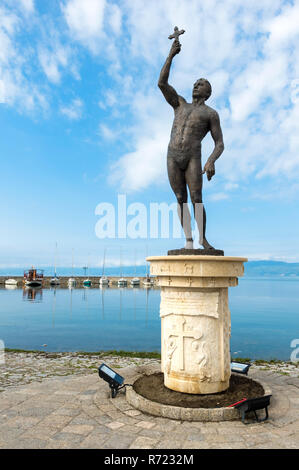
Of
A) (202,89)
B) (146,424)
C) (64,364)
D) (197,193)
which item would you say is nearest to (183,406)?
(146,424)

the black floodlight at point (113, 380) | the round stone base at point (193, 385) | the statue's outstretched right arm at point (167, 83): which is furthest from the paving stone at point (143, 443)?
the statue's outstretched right arm at point (167, 83)

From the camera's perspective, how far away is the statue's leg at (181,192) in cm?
618

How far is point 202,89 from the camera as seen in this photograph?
6.15 m

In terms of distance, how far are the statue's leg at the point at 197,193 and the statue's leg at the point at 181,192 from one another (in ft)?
0.60

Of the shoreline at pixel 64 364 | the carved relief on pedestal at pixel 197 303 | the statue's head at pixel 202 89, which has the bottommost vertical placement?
the shoreline at pixel 64 364

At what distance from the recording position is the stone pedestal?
5281 millimetres

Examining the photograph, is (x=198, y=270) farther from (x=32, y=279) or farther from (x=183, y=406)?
(x=32, y=279)

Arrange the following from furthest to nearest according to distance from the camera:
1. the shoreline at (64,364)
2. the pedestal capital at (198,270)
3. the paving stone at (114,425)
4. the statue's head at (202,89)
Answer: the shoreline at (64,364) < the statue's head at (202,89) < the pedestal capital at (198,270) < the paving stone at (114,425)

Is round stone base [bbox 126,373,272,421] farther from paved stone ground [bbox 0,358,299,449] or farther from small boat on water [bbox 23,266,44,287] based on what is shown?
small boat on water [bbox 23,266,44,287]

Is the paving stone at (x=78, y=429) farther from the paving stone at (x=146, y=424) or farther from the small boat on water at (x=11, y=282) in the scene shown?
the small boat on water at (x=11, y=282)

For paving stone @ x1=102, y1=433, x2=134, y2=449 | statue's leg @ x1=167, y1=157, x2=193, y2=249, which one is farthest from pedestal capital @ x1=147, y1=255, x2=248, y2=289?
paving stone @ x1=102, y1=433, x2=134, y2=449

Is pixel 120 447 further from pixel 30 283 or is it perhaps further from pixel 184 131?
pixel 30 283

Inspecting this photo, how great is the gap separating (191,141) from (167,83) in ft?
3.88
